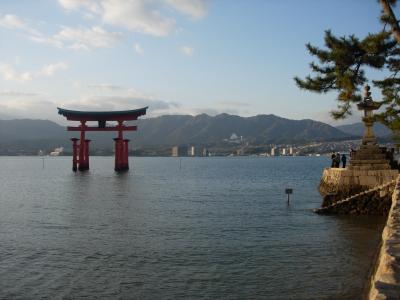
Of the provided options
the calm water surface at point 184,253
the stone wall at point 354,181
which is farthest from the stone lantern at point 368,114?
the calm water surface at point 184,253

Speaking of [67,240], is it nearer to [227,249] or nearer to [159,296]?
[227,249]

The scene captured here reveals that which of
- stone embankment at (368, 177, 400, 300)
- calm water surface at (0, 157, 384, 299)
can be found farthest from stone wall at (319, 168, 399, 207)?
stone embankment at (368, 177, 400, 300)

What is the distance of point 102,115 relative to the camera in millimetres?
52125

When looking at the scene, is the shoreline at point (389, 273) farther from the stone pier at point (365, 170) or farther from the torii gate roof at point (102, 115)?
the torii gate roof at point (102, 115)

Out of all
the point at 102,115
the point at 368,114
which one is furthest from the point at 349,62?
the point at 102,115

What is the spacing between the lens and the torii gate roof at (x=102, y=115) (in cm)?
5162

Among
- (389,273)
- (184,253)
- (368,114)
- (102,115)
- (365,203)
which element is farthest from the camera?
(102,115)

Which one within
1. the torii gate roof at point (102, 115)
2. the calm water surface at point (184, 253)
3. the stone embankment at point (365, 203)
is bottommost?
the calm water surface at point (184, 253)

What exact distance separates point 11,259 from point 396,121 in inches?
536

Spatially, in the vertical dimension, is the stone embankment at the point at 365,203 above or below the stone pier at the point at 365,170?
below

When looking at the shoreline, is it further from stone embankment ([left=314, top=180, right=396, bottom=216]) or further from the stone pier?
the stone pier

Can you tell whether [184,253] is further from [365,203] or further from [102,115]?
[102,115]

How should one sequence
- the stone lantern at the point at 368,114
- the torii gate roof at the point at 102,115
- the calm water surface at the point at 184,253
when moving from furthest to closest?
the torii gate roof at the point at 102,115
the stone lantern at the point at 368,114
the calm water surface at the point at 184,253

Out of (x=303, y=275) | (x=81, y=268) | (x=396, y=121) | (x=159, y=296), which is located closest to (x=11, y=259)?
(x=81, y=268)
